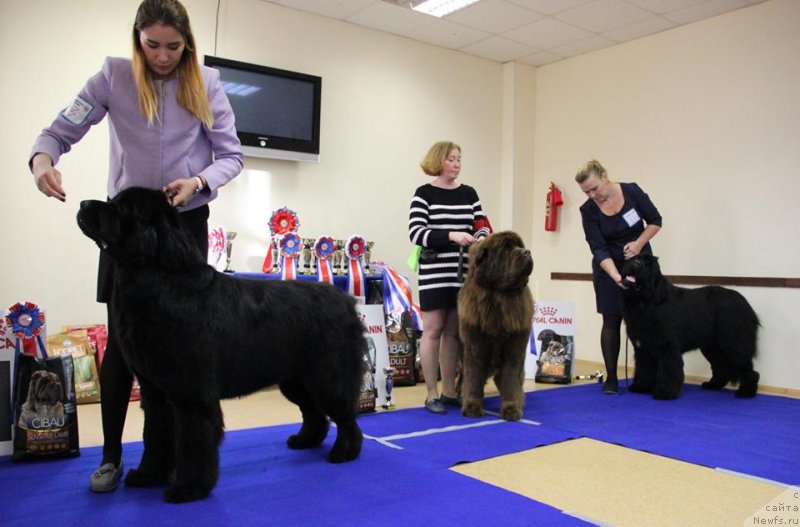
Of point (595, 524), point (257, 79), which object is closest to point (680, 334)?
point (595, 524)

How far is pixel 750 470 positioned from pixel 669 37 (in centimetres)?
470

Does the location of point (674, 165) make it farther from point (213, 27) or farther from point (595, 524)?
point (595, 524)

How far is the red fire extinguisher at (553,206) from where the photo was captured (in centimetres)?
716

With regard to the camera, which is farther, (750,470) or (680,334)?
(680,334)

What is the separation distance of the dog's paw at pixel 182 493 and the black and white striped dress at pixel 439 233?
211 cm

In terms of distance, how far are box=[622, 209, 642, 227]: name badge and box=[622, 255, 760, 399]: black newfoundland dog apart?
39 cm

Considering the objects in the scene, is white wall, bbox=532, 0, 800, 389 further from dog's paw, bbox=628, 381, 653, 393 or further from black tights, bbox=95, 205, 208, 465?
black tights, bbox=95, 205, 208, 465

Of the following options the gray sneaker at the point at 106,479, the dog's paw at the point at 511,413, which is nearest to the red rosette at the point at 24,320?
the gray sneaker at the point at 106,479

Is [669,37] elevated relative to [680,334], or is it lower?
elevated

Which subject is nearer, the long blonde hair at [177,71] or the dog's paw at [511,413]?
the long blonde hair at [177,71]

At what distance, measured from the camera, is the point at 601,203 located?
4.97m

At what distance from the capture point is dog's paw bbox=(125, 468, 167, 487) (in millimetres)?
2373

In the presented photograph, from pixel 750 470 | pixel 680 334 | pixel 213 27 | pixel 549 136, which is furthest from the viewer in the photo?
pixel 549 136

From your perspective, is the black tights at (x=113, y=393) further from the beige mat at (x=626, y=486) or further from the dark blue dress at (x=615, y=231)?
the dark blue dress at (x=615, y=231)
